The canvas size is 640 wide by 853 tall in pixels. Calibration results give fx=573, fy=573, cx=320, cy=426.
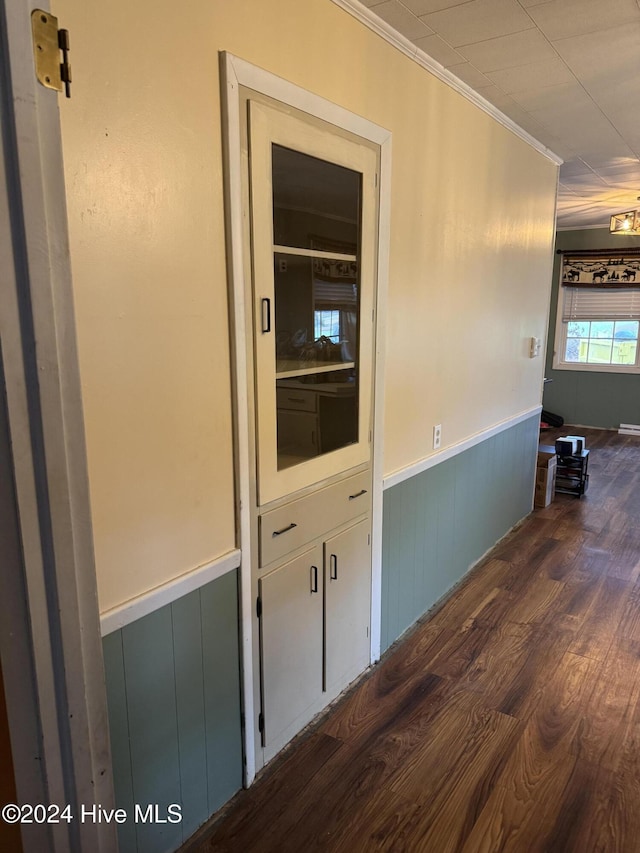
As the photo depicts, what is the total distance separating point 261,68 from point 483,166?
68.0 inches

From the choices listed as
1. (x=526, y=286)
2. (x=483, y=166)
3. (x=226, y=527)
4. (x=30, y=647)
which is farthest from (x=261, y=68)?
(x=526, y=286)

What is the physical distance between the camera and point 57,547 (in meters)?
1.00

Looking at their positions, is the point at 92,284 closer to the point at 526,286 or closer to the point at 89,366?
the point at 89,366

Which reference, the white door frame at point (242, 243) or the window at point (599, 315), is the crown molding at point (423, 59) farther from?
the window at point (599, 315)

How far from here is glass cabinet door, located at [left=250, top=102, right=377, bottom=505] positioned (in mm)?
1695

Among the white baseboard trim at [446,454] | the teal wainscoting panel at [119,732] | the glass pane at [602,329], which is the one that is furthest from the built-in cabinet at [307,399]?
the glass pane at [602,329]

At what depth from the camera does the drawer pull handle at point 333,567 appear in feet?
7.11

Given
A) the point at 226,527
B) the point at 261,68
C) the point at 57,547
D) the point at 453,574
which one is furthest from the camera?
the point at 453,574

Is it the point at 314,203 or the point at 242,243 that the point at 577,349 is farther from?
the point at 242,243

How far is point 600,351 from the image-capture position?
733 cm

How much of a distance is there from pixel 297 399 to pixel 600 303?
655 centimetres

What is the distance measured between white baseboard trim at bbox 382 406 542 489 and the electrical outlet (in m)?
0.04

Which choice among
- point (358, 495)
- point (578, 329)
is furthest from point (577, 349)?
point (358, 495)

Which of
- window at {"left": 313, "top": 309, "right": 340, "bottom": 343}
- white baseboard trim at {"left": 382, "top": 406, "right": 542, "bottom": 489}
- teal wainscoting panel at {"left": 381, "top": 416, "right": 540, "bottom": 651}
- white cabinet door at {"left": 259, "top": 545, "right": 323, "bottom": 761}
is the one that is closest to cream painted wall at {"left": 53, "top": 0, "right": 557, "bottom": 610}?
white cabinet door at {"left": 259, "top": 545, "right": 323, "bottom": 761}
